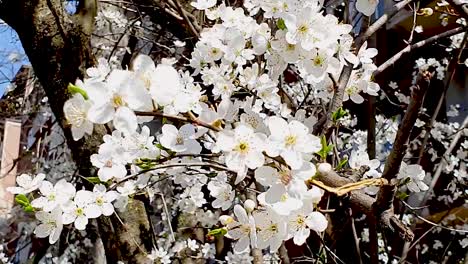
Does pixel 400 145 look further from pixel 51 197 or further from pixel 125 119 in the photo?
pixel 51 197

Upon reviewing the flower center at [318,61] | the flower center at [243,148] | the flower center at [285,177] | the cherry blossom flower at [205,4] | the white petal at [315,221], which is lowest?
the white petal at [315,221]

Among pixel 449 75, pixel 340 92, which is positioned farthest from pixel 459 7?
pixel 449 75

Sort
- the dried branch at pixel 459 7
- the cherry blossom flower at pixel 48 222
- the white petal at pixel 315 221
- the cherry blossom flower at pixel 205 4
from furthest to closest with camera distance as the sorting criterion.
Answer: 1. the cherry blossom flower at pixel 205 4
2. the dried branch at pixel 459 7
3. the cherry blossom flower at pixel 48 222
4. the white petal at pixel 315 221

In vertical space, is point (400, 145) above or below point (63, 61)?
above

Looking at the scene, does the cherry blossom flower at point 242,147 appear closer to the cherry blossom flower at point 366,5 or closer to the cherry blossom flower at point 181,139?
the cherry blossom flower at point 181,139

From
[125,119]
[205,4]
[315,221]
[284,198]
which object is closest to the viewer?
[125,119]

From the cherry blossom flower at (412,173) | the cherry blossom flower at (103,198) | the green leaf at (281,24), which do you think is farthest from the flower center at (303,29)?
the cherry blossom flower at (103,198)

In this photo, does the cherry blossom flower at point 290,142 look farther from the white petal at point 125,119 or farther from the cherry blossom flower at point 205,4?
the cherry blossom flower at point 205,4

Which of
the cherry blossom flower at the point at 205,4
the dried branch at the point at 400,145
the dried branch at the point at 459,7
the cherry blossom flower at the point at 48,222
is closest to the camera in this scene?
the dried branch at the point at 400,145

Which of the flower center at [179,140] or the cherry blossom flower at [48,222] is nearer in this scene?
the flower center at [179,140]

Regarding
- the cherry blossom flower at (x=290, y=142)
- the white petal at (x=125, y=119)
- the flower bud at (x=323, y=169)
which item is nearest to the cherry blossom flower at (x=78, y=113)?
the white petal at (x=125, y=119)

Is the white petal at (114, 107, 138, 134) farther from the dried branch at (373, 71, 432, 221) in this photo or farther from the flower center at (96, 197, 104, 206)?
the flower center at (96, 197, 104, 206)

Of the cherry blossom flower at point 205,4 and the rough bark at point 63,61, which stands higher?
the cherry blossom flower at point 205,4
